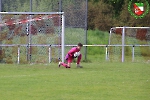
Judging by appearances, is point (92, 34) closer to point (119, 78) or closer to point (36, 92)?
point (119, 78)

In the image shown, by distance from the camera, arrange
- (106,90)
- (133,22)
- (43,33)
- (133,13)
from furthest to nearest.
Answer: (133,22) < (133,13) < (43,33) < (106,90)

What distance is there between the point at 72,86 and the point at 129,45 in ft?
57.5

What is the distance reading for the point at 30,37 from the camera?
92.4 ft

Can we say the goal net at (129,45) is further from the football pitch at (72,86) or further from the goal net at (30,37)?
the football pitch at (72,86)

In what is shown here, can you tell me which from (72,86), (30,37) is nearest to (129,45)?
(30,37)

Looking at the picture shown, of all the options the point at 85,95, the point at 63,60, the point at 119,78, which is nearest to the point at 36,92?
the point at 85,95

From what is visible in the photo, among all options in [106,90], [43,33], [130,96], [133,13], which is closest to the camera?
[130,96]

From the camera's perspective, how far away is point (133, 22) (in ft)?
168

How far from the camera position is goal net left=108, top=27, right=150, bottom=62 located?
34.1 meters

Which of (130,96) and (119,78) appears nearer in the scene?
(130,96)

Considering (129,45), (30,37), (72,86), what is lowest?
(72,86)

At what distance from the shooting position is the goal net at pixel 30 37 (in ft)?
90.1

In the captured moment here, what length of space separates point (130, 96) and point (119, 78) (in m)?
5.12

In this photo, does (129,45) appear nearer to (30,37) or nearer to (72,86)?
(30,37)
